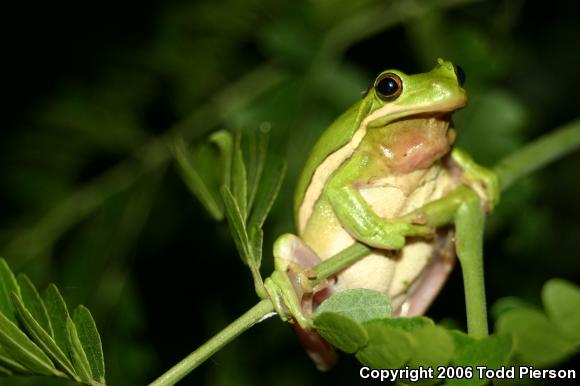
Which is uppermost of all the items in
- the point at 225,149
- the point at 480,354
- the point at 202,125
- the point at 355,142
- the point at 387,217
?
the point at 202,125

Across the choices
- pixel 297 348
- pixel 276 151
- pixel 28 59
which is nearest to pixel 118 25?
pixel 28 59

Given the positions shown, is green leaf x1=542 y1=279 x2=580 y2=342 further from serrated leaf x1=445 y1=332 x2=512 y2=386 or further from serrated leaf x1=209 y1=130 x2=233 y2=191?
serrated leaf x1=209 y1=130 x2=233 y2=191

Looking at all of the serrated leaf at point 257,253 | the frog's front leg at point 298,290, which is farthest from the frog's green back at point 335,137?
the serrated leaf at point 257,253

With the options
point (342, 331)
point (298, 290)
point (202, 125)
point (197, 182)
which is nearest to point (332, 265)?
point (298, 290)

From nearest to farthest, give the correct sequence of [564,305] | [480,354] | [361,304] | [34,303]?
[564,305] < [480,354] < [361,304] < [34,303]

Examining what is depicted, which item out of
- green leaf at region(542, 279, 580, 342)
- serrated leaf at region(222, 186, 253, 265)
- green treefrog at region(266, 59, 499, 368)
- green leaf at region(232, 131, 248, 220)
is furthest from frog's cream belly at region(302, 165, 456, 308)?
green leaf at region(542, 279, 580, 342)

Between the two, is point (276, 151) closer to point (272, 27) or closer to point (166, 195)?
point (272, 27)

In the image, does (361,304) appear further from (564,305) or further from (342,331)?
(564,305)
